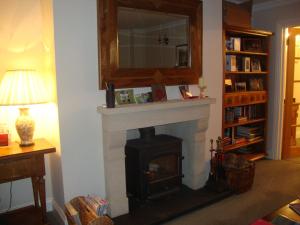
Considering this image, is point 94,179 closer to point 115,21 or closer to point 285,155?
point 115,21

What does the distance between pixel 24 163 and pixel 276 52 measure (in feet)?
12.0

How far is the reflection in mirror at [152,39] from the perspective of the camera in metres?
2.53

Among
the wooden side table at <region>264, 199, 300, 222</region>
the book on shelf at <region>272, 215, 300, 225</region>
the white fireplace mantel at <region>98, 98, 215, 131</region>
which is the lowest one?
the wooden side table at <region>264, 199, 300, 222</region>

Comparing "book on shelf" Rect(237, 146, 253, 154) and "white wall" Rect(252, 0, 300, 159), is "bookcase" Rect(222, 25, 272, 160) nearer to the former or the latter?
"book on shelf" Rect(237, 146, 253, 154)

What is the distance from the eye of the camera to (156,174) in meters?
2.90

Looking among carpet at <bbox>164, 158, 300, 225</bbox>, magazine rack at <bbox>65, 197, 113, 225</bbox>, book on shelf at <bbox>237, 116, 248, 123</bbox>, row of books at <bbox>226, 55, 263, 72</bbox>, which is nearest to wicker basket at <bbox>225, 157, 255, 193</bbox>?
carpet at <bbox>164, 158, 300, 225</bbox>

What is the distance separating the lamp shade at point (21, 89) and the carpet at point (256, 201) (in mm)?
1634

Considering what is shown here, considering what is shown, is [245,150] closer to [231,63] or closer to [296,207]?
[231,63]

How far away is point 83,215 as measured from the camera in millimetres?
2287

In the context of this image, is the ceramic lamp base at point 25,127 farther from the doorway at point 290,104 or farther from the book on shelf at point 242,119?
the doorway at point 290,104

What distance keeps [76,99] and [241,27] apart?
7.84 feet

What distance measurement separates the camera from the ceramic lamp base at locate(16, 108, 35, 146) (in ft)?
7.50

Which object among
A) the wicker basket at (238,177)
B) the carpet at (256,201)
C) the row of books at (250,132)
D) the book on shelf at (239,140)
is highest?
the row of books at (250,132)

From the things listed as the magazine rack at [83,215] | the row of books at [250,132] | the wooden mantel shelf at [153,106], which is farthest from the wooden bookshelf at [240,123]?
the magazine rack at [83,215]
